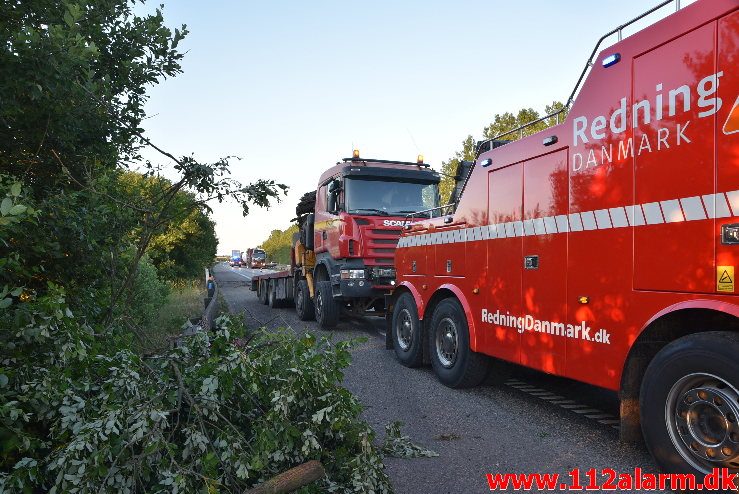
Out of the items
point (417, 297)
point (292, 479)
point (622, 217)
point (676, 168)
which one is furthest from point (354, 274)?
point (292, 479)

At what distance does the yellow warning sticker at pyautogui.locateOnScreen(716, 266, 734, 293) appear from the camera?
2893 mm

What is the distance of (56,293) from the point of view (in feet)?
8.97

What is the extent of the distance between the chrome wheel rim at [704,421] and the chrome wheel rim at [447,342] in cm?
294

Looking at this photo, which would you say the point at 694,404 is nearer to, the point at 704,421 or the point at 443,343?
the point at 704,421

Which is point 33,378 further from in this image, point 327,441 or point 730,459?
point 730,459

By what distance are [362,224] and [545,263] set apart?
5.79 m

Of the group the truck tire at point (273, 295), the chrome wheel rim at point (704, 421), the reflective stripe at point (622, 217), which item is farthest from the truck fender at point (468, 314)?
the truck tire at point (273, 295)

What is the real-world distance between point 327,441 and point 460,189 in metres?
3.80

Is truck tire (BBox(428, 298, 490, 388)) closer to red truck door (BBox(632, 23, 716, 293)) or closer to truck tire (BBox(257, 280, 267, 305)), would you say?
red truck door (BBox(632, 23, 716, 293))

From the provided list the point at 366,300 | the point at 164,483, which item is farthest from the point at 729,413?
the point at 366,300

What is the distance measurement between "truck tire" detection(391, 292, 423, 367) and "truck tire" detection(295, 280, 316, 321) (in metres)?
5.06

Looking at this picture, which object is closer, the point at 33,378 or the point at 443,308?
the point at 33,378

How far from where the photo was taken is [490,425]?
4.79m

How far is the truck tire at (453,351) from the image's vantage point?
19.1 feet
